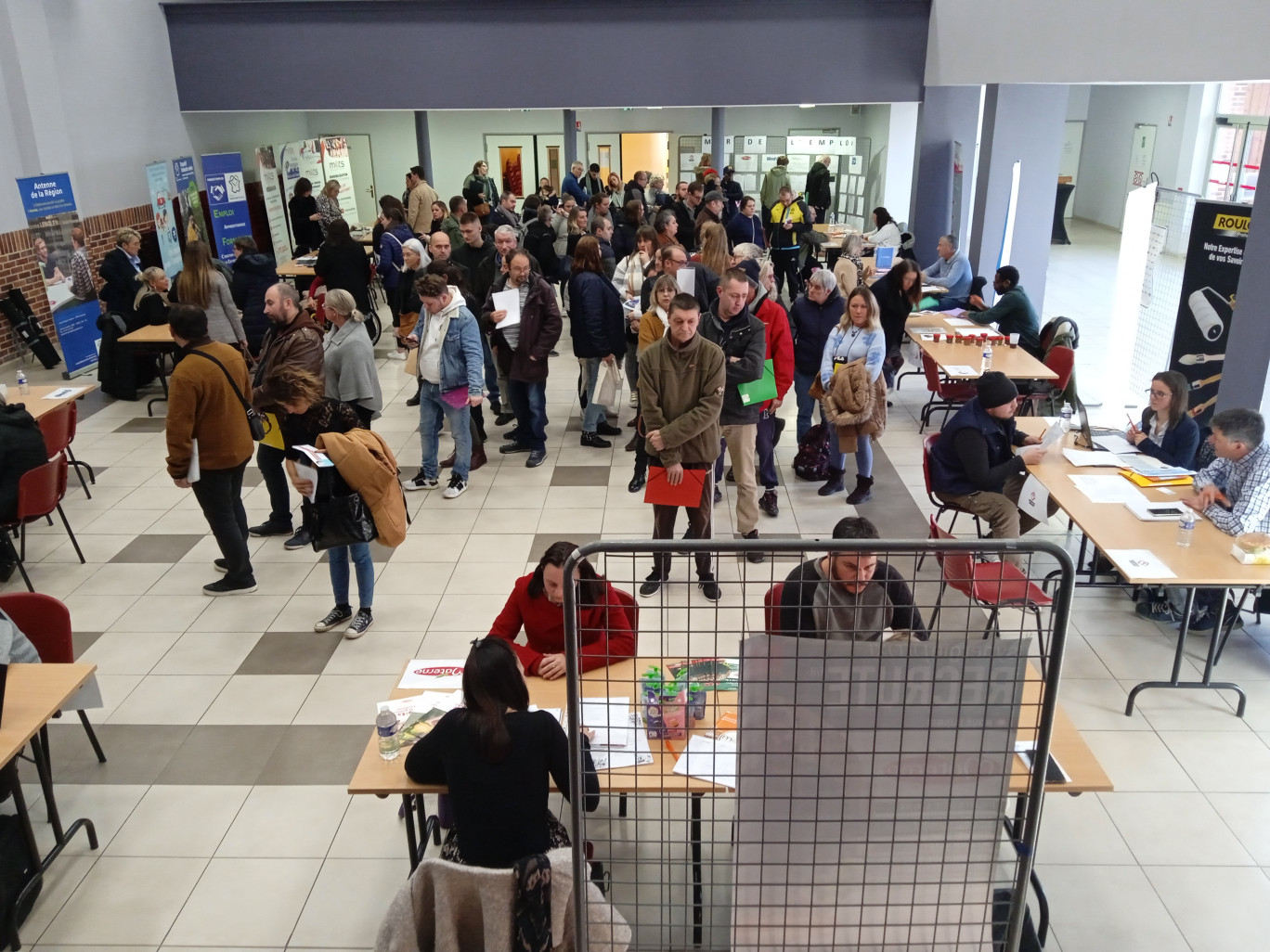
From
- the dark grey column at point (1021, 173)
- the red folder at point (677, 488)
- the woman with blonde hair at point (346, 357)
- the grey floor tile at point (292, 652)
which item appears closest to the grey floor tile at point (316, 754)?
the grey floor tile at point (292, 652)

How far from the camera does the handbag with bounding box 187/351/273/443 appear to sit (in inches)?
204

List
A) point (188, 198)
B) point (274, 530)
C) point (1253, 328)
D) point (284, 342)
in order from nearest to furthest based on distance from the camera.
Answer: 1. point (1253, 328)
2. point (284, 342)
3. point (274, 530)
4. point (188, 198)

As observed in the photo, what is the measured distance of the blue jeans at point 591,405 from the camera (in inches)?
317

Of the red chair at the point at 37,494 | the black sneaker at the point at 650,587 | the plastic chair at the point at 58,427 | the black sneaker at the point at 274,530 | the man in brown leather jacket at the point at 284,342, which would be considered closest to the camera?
the red chair at the point at 37,494

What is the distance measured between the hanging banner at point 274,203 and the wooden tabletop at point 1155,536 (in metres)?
11.6

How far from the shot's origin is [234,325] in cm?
779

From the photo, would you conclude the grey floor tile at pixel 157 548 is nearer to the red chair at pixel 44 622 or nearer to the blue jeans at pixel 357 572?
the blue jeans at pixel 357 572

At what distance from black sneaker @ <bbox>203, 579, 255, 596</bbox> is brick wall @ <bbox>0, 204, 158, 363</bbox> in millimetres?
6013

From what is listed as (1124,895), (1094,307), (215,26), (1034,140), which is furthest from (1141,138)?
(1124,895)

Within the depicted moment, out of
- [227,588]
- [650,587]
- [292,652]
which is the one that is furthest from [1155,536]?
[227,588]

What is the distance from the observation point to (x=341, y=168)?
17.7 meters

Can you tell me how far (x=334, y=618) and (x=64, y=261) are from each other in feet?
22.5

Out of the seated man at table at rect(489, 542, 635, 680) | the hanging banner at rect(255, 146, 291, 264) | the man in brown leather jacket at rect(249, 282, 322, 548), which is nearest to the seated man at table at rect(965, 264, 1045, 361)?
the man in brown leather jacket at rect(249, 282, 322, 548)

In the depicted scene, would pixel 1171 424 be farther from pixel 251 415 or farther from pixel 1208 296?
pixel 251 415
